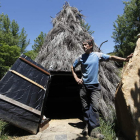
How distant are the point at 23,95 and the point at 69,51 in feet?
7.33

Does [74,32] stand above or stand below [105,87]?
above

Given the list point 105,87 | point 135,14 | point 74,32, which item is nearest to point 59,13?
point 74,32

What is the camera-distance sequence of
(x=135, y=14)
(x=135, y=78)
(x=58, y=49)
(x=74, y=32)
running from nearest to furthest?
1. (x=135, y=78)
2. (x=58, y=49)
3. (x=74, y=32)
4. (x=135, y=14)

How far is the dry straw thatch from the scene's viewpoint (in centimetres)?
413

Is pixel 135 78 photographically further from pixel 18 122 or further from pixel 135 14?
pixel 135 14

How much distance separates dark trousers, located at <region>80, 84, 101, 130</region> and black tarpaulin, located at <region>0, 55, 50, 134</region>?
970mm

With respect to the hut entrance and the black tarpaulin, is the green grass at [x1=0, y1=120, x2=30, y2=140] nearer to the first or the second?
the black tarpaulin

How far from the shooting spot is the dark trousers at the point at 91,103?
2.74 meters

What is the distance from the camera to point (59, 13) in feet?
20.7

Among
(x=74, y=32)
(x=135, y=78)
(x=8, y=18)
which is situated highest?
(x=8, y=18)

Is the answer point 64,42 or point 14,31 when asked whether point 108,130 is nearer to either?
point 64,42

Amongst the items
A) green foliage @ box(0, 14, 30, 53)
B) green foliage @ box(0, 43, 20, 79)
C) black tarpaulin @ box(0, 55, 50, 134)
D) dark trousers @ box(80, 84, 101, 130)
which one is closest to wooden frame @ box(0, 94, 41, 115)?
black tarpaulin @ box(0, 55, 50, 134)

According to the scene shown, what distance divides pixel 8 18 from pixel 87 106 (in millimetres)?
25097

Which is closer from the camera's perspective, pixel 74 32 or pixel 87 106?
pixel 87 106
